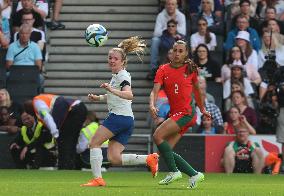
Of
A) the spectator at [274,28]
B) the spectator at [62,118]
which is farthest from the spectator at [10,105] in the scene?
the spectator at [274,28]

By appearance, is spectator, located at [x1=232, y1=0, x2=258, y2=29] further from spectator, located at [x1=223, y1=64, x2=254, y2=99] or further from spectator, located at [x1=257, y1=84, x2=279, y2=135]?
spectator, located at [x1=257, y1=84, x2=279, y2=135]

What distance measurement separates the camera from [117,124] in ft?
57.2

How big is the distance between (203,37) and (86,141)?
4.07 meters

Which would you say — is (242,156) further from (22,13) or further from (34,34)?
(22,13)

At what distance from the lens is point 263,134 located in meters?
24.3

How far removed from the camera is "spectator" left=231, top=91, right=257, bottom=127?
2454 cm

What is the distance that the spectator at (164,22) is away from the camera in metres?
26.0

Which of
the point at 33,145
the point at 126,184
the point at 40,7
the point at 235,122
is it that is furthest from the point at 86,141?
the point at 126,184

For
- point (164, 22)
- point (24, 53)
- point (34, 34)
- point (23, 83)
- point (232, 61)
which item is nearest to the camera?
point (23, 83)

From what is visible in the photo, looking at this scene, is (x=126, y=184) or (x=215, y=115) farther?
(x=215, y=115)

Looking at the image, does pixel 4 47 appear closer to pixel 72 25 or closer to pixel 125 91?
pixel 72 25

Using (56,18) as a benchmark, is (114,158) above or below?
below

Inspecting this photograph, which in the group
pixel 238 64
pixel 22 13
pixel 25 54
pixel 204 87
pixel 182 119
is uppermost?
pixel 22 13

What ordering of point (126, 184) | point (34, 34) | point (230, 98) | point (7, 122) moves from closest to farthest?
1. point (126, 184)
2. point (7, 122)
3. point (230, 98)
4. point (34, 34)
